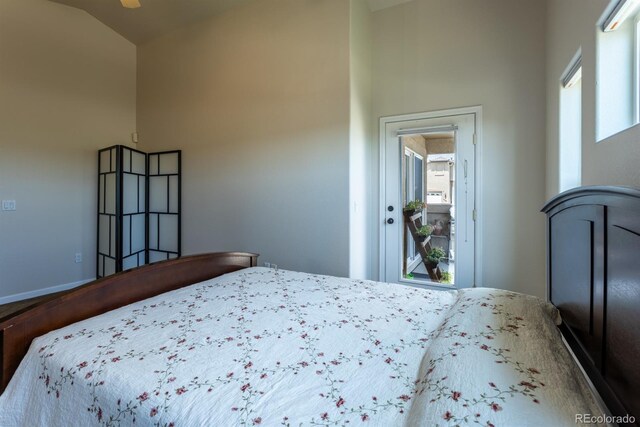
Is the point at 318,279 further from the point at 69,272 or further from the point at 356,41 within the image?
the point at 69,272

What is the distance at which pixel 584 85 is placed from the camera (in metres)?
1.60

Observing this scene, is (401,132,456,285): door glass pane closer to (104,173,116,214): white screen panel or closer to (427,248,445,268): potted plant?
(427,248,445,268): potted plant

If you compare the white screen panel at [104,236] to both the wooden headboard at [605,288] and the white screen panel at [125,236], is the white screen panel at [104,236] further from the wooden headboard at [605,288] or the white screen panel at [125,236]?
the wooden headboard at [605,288]

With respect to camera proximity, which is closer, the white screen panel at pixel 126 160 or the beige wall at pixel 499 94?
the beige wall at pixel 499 94

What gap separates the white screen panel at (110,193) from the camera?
Answer: 390cm

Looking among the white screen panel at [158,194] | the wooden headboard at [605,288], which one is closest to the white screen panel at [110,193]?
the white screen panel at [158,194]

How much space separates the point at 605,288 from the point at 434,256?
7.70 feet

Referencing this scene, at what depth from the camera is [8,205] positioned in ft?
10.8

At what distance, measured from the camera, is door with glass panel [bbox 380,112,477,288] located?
289 cm

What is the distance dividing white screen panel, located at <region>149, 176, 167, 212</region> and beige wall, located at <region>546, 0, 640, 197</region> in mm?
4221

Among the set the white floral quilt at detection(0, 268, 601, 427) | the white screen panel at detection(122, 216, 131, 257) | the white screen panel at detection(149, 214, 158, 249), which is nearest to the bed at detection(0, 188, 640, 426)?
the white floral quilt at detection(0, 268, 601, 427)

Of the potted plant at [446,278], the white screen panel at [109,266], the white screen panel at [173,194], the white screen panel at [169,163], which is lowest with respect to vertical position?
the white screen panel at [109,266]

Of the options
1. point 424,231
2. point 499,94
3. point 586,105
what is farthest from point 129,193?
point 586,105

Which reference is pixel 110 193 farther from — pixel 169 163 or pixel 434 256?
pixel 434 256
